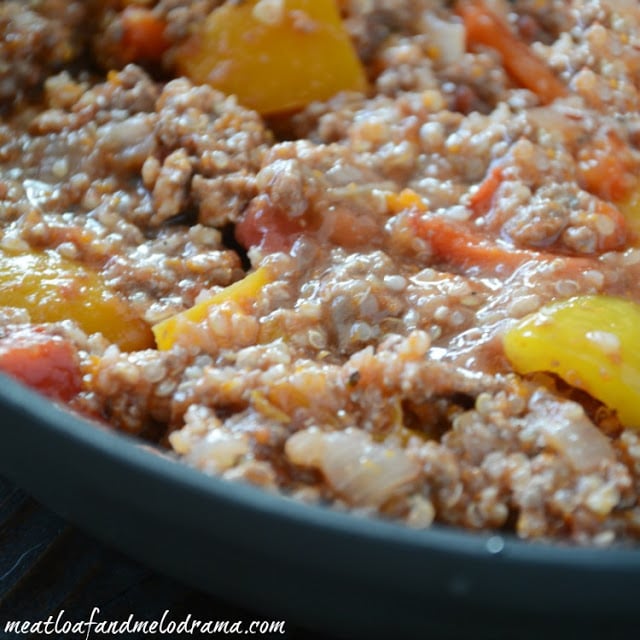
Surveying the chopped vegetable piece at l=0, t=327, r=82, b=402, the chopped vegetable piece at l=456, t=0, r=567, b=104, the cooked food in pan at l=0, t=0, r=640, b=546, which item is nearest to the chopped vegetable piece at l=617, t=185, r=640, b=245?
the cooked food in pan at l=0, t=0, r=640, b=546

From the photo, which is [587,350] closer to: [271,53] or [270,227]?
[270,227]

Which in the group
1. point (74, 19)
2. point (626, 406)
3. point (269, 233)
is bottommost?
point (626, 406)

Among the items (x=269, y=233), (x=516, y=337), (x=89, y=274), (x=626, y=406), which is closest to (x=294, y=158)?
(x=269, y=233)

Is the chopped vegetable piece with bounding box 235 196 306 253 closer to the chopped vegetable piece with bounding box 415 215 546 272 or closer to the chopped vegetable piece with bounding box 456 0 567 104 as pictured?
the chopped vegetable piece with bounding box 415 215 546 272

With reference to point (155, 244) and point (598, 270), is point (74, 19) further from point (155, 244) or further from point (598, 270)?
point (598, 270)

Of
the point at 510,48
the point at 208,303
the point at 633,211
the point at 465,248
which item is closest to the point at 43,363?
the point at 208,303

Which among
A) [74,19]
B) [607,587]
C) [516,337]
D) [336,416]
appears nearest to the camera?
[607,587]

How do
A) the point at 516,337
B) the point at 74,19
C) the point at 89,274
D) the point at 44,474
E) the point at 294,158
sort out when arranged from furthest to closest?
the point at 74,19 < the point at 294,158 < the point at 89,274 < the point at 516,337 < the point at 44,474

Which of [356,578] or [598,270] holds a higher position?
[356,578]
